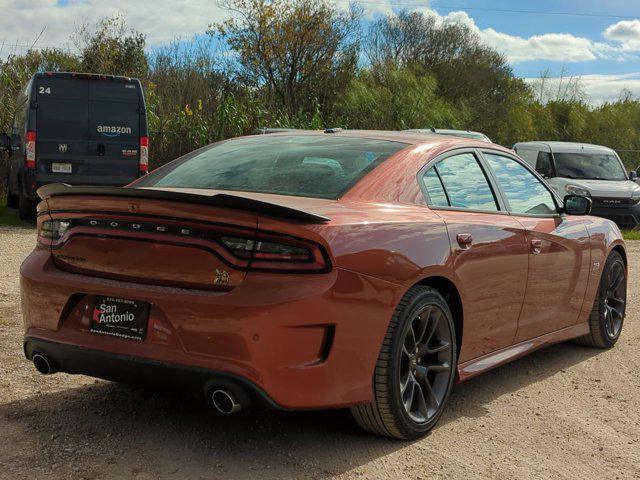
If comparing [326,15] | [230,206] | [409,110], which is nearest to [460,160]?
[230,206]

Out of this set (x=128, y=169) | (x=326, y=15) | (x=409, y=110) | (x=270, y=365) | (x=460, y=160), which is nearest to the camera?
(x=270, y=365)

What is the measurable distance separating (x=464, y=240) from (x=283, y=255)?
1268 millimetres

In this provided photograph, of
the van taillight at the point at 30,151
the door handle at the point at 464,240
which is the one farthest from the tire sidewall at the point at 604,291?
the van taillight at the point at 30,151

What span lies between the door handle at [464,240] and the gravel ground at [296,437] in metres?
0.94

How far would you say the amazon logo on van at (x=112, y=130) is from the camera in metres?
13.6

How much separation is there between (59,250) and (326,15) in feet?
90.3

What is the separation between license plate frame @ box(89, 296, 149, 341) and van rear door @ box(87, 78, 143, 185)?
34.0 feet

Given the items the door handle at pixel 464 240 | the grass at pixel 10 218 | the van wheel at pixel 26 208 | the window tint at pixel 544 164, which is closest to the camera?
the door handle at pixel 464 240

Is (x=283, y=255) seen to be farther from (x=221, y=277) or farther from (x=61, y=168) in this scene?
(x=61, y=168)

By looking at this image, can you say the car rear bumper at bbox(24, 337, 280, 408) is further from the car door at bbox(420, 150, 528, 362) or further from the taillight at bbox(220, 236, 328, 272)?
the car door at bbox(420, 150, 528, 362)

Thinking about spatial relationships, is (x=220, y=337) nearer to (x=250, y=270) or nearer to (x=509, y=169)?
(x=250, y=270)

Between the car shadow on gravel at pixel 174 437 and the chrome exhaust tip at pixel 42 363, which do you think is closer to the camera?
the car shadow on gravel at pixel 174 437

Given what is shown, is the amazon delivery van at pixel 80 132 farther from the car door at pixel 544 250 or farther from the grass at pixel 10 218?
the car door at pixel 544 250

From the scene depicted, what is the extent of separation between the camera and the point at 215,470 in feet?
11.6
